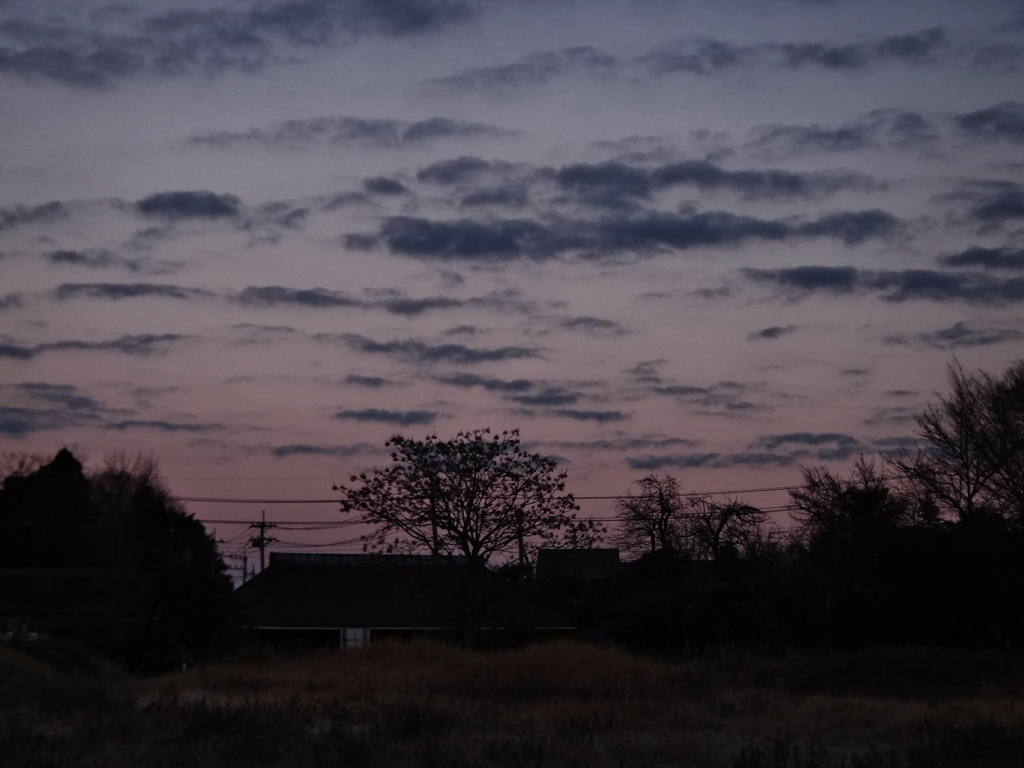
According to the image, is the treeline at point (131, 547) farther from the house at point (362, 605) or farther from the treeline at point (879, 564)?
the treeline at point (879, 564)

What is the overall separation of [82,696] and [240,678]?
5.84 m

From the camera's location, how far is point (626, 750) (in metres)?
14.2

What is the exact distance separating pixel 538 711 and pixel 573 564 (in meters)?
41.1

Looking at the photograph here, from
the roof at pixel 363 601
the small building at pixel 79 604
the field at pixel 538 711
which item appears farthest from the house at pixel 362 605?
the field at pixel 538 711

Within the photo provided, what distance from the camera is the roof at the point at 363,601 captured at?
47.0 meters

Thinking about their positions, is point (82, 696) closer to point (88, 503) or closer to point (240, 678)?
point (240, 678)

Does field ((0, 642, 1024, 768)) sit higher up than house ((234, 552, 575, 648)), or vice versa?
house ((234, 552, 575, 648))

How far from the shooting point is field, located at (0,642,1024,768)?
13.6m

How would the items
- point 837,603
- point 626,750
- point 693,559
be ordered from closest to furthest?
point 626,750 → point 837,603 → point 693,559

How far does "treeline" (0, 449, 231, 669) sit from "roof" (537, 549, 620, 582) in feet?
44.3

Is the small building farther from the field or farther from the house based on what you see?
the field

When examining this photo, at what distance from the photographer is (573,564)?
60125mm

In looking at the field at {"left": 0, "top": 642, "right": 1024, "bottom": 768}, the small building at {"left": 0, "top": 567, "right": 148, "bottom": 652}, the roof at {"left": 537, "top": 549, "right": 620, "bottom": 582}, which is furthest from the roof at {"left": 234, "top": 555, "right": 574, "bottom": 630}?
the field at {"left": 0, "top": 642, "right": 1024, "bottom": 768}

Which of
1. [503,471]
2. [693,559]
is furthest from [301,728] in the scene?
[693,559]
